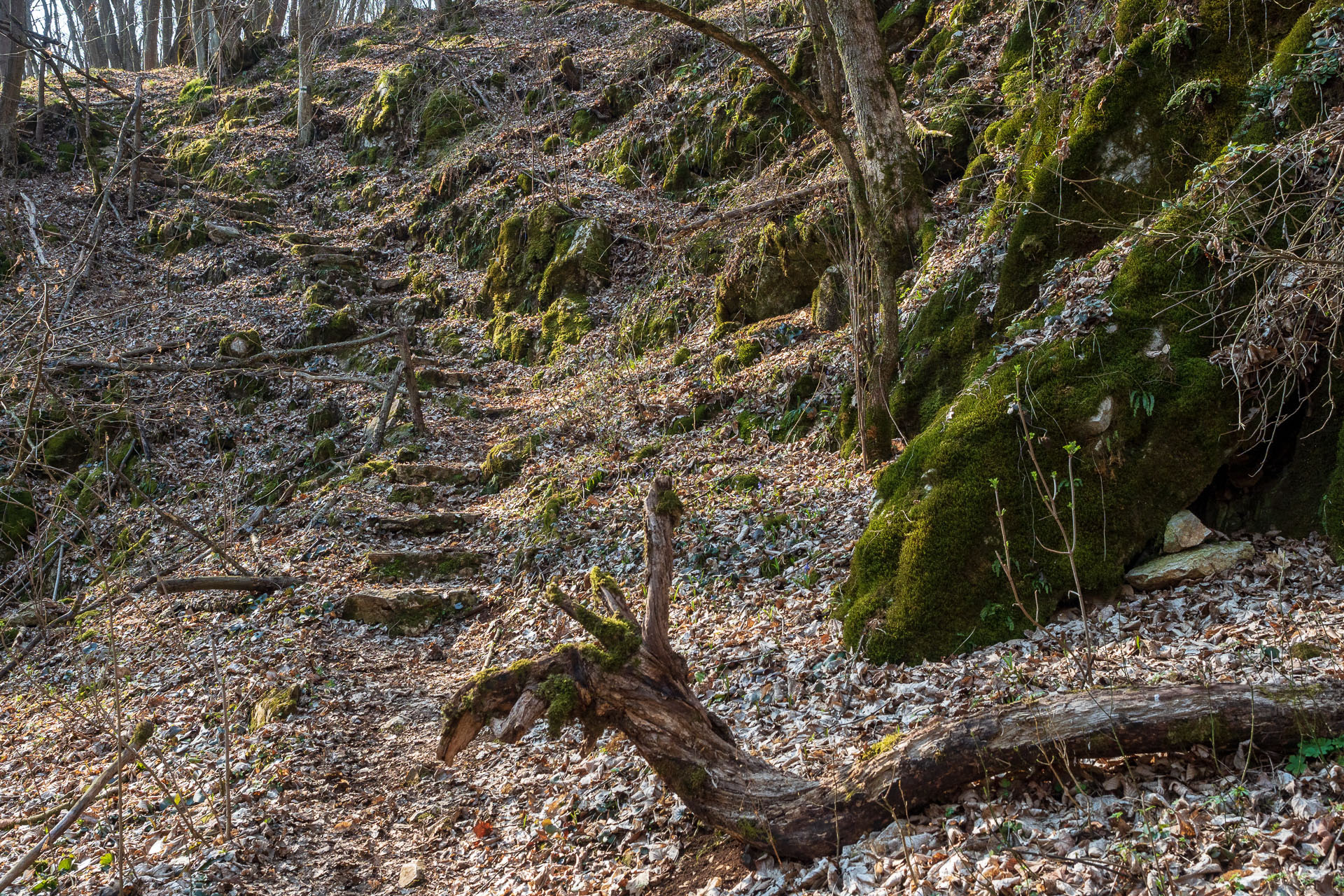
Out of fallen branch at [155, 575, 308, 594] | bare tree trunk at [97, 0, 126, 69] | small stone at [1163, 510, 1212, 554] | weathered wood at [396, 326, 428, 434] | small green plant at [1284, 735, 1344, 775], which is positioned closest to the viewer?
small green plant at [1284, 735, 1344, 775]

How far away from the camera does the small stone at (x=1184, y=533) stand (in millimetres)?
4582

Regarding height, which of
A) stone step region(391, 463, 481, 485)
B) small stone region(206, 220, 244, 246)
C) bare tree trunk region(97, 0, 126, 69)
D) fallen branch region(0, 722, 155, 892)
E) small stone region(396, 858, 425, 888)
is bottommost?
small stone region(396, 858, 425, 888)

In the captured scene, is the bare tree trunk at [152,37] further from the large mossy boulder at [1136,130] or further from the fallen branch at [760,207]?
the large mossy boulder at [1136,130]

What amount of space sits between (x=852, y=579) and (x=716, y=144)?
33.9 feet

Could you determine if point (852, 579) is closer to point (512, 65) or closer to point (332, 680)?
point (332, 680)

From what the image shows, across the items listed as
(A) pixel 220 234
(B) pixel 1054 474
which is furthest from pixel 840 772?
(A) pixel 220 234

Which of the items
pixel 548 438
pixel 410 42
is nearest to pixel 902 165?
pixel 548 438

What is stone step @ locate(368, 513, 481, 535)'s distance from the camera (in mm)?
9312

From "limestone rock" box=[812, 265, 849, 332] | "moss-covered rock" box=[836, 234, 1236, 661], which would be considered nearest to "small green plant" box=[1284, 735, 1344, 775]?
"moss-covered rock" box=[836, 234, 1236, 661]

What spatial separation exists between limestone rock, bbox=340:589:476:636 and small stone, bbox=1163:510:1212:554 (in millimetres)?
6153

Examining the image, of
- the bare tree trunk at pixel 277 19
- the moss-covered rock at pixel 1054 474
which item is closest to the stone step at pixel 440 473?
the moss-covered rock at pixel 1054 474

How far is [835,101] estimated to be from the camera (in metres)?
8.20

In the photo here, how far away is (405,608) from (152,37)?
33173 mm

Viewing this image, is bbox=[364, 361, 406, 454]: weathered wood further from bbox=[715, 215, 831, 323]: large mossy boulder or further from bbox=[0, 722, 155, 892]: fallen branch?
bbox=[0, 722, 155, 892]: fallen branch
